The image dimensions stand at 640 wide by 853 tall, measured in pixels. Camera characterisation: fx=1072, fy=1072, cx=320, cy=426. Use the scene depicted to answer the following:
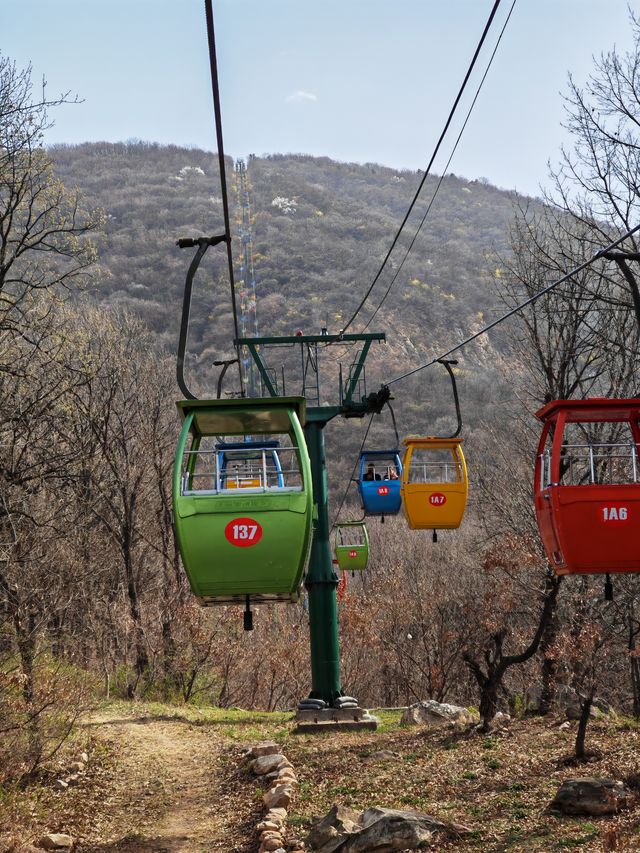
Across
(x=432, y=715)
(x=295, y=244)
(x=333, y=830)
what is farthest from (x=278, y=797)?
(x=295, y=244)

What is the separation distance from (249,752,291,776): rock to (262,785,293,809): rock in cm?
152

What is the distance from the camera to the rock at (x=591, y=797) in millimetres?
10859

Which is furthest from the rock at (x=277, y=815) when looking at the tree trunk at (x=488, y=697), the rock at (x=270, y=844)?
the tree trunk at (x=488, y=697)

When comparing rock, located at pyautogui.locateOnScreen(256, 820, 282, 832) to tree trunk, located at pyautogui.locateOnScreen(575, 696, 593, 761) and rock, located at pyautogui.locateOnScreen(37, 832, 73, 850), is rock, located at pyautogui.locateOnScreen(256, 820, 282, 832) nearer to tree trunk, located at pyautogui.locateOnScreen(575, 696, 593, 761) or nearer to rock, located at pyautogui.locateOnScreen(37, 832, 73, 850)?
rock, located at pyautogui.locateOnScreen(37, 832, 73, 850)

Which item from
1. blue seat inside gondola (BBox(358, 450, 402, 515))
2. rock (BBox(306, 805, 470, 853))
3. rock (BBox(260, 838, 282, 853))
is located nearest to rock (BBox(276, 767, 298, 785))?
rock (BBox(260, 838, 282, 853))

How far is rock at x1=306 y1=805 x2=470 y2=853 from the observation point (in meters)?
10.3

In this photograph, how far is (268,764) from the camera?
14.8 meters

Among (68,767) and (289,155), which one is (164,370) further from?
(289,155)

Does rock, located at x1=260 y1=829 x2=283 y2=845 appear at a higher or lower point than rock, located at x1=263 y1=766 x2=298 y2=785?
higher

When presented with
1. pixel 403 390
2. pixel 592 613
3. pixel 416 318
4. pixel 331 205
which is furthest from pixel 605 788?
pixel 331 205

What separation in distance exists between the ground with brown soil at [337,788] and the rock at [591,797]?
13cm

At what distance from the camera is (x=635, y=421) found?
10.2 m

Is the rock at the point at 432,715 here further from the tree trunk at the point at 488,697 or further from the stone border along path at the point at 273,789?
the stone border along path at the point at 273,789

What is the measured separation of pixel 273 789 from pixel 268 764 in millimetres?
1571
